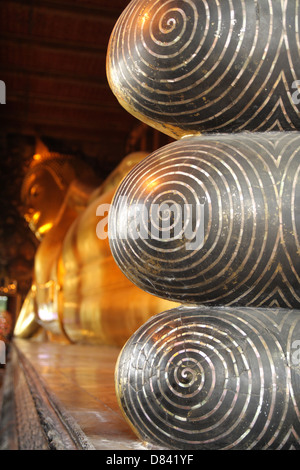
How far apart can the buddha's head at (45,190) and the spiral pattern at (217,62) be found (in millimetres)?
3129

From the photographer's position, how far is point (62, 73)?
3639mm

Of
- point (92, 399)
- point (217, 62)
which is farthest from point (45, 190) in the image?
point (217, 62)

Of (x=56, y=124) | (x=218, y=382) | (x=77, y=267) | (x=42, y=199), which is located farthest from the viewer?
(x=56, y=124)

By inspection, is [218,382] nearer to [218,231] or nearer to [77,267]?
[218,231]

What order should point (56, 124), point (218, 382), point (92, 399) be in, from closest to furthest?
point (218, 382) < point (92, 399) < point (56, 124)

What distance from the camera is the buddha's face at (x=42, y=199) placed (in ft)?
12.3

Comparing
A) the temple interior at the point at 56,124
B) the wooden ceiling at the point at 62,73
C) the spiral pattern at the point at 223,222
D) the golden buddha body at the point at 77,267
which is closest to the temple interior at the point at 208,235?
the spiral pattern at the point at 223,222

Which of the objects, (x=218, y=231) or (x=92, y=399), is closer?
(x=218, y=231)

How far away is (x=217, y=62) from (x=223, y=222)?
0.16 m

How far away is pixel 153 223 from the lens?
56 centimetres

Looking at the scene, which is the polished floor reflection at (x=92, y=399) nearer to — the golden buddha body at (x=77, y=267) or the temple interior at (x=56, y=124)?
the temple interior at (x=56, y=124)

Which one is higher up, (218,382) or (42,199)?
(42,199)
